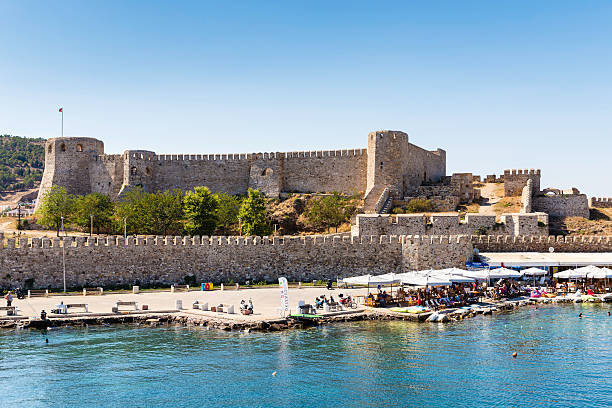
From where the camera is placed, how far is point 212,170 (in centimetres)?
6225

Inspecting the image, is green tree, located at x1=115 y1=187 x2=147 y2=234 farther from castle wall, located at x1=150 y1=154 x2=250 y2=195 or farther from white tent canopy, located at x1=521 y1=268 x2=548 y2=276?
white tent canopy, located at x1=521 y1=268 x2=548 y2=276

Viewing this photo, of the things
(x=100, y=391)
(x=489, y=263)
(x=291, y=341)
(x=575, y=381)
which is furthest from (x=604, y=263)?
(x=100, y=391)

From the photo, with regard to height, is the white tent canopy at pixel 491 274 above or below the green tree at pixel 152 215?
below

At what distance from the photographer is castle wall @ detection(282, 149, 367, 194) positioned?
190 ft

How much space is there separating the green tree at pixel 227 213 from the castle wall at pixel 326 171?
20.1 ft

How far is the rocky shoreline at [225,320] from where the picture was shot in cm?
2630

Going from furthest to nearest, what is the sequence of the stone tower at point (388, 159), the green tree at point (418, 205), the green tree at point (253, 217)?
the stone tower at point (388, 159) < the green tree at point (418, 205) < the green tree at point (253, 217)

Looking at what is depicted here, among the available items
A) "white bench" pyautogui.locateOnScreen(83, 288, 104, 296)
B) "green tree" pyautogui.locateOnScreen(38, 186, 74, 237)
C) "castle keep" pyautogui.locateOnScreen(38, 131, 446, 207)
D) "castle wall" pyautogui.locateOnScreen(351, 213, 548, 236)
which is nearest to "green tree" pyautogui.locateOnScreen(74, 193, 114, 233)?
"green tree" pyautogui.locateOnScreen(38, 186, 74, 237)

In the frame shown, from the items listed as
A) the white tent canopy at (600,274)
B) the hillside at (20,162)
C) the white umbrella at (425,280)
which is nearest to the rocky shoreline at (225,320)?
the white umbrella at (425,280)

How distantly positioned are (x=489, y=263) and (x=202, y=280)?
16185 millimetres

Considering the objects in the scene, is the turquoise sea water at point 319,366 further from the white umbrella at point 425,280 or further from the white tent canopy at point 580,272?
A: the white tent canopy at point 580,272

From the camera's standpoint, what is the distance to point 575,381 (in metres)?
20.1

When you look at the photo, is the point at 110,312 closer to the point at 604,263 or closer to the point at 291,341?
the point at 291,341

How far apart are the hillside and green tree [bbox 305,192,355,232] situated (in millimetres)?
79133
